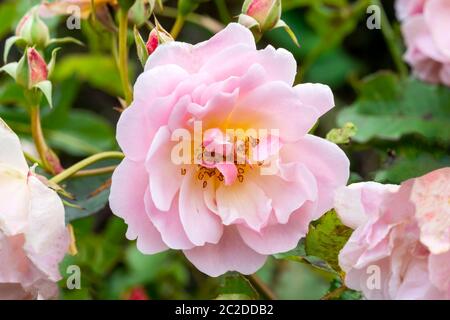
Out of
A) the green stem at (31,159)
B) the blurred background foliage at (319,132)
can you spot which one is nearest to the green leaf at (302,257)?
the blurred background foliage at (319,132)

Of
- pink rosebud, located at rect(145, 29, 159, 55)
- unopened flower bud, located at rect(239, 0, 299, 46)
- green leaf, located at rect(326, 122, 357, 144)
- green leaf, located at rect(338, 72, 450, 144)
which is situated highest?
pink rosebud, located at rect(145, 29, 159, 55)

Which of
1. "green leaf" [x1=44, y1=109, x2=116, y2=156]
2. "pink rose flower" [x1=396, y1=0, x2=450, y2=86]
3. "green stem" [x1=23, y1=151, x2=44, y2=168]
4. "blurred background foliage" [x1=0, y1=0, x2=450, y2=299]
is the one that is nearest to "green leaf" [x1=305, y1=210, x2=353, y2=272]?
"blurred background foliage" [x1=0, y1=0, x2=450, y2=299]

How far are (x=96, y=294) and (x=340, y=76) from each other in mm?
1009

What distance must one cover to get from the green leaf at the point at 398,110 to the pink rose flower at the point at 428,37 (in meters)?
0.06

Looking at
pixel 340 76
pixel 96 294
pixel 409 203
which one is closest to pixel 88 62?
pixel 96 294

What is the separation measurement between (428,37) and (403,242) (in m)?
0.48

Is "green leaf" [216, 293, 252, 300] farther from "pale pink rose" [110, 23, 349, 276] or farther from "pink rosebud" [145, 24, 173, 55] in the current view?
"pink rosebud" [145, 24, 173, 55]

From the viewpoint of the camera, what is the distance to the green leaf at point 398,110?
42.5 inches

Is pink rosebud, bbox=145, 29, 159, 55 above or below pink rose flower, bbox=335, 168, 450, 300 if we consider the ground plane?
above

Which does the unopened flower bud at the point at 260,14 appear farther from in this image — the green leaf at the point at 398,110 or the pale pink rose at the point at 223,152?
the green leaf at the point at 398,110

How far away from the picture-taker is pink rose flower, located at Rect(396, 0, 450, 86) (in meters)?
1.04

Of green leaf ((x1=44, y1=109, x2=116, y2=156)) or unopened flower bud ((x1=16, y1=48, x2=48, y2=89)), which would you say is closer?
unopened flower bud ((x1=16, y1=48, x2=48, y2=89))

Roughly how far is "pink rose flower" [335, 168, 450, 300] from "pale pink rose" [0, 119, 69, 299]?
0.21 metres

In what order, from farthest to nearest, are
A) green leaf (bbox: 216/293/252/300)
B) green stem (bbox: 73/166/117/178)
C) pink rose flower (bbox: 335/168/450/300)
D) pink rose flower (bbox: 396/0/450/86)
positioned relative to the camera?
pink rose flower (bbox: 396/0/450/86) → green stem (bbox: 73/166/117/178) → green leaf (bbox: 216/293/252/300) → pink rose flower (bbox: 335/168/450/300)
